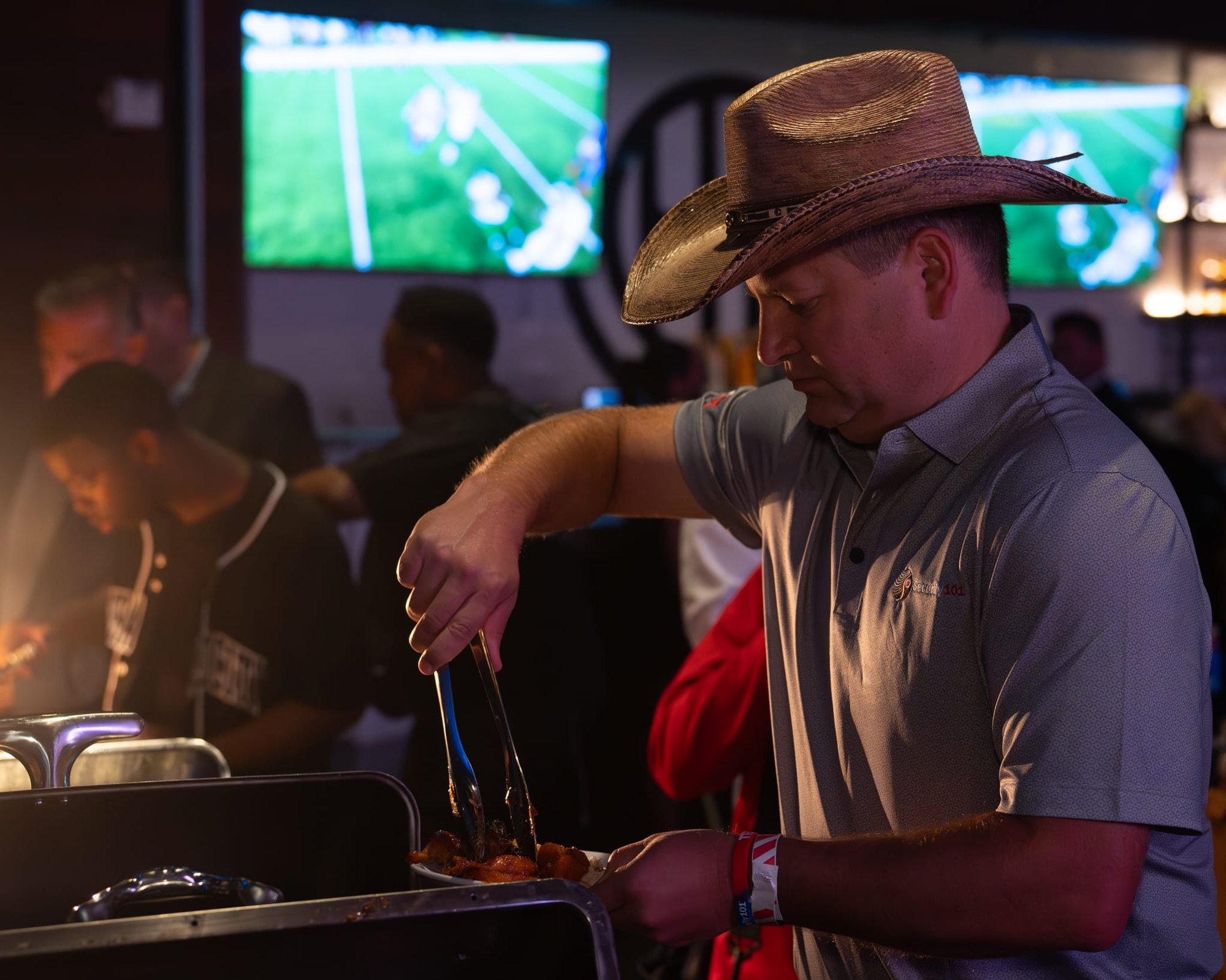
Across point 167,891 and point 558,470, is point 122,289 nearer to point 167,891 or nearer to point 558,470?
point 558,470

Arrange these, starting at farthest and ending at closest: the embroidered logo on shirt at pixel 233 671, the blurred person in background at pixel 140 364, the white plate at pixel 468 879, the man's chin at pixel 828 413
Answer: the blurred person in background at pixel 140 364 → the embroidered logo on shirt at pixel 233 671 → the man's chin at pixel 828 413 → the white plate at pixel 468 879

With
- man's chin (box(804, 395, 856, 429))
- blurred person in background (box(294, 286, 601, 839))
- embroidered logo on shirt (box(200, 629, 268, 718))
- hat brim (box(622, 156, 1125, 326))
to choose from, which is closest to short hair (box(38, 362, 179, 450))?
embroidered logo on shirt (box(200, 629, 268, 718))

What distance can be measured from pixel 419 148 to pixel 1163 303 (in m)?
3.98

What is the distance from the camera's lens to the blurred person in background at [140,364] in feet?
11.2

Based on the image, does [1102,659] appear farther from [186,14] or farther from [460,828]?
[186,14]

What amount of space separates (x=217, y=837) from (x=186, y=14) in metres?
3.75

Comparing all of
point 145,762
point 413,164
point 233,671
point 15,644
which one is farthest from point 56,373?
point 145,762

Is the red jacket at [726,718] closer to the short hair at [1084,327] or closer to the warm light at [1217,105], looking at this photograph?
the short hair at [1084,327]

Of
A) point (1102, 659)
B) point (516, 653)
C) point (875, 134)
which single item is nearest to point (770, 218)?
point (875, 134)

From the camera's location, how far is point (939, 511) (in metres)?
1.22

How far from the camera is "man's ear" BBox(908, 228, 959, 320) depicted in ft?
3.94

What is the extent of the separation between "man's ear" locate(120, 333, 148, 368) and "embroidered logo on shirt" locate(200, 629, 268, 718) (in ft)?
4.60

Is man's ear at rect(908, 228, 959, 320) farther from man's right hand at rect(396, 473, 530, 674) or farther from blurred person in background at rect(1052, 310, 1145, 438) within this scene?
blurred person in background at rect(1052, 310, 1145, 438)

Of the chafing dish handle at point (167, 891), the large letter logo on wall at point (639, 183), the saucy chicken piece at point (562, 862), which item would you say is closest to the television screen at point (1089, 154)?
the large letter logo on wall at point (639, 183)
